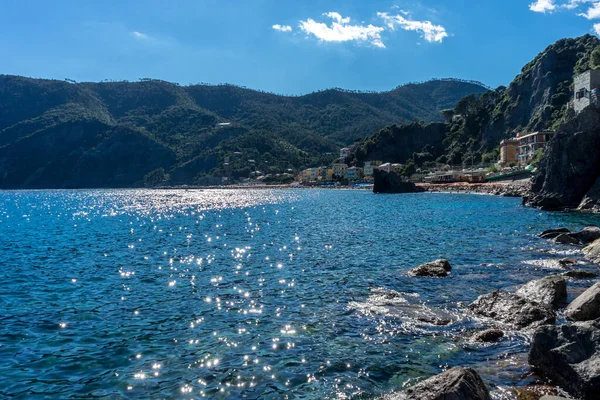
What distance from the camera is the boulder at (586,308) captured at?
1188 centimetres

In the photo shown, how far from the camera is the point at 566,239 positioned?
88.2ft

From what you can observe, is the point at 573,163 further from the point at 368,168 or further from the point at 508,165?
the point at 368,168

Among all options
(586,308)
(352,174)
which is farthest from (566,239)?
(352,174)

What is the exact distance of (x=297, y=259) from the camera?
966 inches

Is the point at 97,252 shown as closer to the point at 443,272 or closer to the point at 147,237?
the point at 147,237

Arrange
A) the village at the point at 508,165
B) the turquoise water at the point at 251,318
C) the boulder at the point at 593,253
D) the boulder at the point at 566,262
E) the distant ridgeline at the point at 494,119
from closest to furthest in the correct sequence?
the turquoise water at the point at 251,318, the boulder at the point at 566,262, the boulder at the point at 593,253, the village at the point at 508,165, the distant ridgeline at the point at 494,119

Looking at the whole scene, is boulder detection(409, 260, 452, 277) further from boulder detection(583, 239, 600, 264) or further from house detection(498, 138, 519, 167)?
house detection(498, 138, 519, 167)

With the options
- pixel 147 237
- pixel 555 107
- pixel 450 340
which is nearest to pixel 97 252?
pixel 147 237

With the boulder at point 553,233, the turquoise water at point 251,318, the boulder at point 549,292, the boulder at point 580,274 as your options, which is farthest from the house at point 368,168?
the boulder at point 549,292

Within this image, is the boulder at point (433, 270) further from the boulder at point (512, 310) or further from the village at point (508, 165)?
the village at point (508, 165)

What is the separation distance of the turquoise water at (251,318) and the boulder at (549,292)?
1950mm

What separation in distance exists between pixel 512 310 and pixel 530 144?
10497cm

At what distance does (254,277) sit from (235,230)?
21785 millimetres

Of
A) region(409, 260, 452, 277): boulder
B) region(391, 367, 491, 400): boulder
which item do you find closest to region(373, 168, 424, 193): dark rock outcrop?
region(409, 260, 452, 277): boulder
